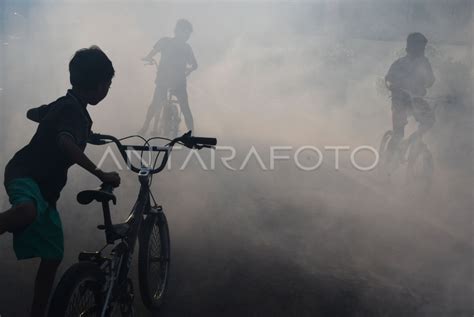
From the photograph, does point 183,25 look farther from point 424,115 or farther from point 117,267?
point 117,267

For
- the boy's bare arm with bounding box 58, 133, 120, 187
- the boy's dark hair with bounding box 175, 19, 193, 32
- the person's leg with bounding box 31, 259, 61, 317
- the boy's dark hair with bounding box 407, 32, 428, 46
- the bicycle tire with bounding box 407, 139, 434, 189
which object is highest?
the boy's dark hair with bounding box 175, 19, 193, 32

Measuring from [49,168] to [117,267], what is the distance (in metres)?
0.67

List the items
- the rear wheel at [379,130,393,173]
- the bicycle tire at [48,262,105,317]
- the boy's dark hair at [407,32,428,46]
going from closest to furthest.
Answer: the bicycle tire at [48,262,105,317] < the boy's dark hair at [407,32,428,46] < the rear wheel at [379,130,393,173]

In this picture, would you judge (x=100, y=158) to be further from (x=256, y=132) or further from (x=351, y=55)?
(x=351, y=55)

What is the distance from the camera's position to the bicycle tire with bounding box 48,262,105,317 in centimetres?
234

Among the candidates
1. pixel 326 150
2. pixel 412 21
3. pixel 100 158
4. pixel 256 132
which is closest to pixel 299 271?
pixel 100 158

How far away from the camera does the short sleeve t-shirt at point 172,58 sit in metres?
9.07

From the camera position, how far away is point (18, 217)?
8.18 feet

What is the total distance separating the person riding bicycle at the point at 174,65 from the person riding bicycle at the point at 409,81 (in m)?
3.66

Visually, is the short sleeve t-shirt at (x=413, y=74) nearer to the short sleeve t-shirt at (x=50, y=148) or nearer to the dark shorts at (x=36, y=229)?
the short sleeve t-shirt at (x=50, y=148)

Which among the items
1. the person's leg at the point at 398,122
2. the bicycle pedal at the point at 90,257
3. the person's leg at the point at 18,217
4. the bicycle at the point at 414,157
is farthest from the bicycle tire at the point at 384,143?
the person's leg at the point at 18,217

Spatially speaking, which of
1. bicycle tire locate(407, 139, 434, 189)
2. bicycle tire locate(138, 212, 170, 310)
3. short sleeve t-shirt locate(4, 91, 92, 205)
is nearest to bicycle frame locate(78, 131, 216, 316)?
bicycle tire locate(138, 212, 170, 310)

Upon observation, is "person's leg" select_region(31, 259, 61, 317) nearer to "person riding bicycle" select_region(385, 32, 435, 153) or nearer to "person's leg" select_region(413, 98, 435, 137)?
"person's leg" select_region(413, 98, 435, 137)

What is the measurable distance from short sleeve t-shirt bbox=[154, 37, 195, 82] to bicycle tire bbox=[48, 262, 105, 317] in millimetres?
6951
